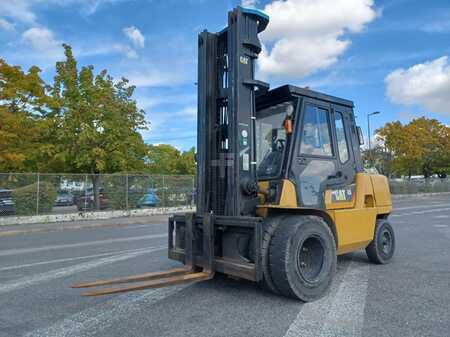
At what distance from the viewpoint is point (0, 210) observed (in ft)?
54.1

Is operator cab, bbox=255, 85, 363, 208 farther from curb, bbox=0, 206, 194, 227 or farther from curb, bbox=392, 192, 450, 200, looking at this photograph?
curb, bbox=392, 192, 450, 200

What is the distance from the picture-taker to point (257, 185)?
5.37m

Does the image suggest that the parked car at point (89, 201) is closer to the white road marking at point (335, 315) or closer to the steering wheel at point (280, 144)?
the steering wheel at point (280, 144)

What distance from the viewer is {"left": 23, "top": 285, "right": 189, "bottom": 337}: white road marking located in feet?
12.9

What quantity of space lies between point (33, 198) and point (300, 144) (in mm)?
15576

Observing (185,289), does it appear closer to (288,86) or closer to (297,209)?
(297,209)

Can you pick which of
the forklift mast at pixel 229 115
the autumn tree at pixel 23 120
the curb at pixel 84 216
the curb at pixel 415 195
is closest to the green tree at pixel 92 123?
the autumn tree at pixel 23 120

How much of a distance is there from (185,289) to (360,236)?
3031 millimetres

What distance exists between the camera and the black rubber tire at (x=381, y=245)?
714 cm

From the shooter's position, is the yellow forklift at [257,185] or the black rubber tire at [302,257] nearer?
the black rubber tire at [302,257]

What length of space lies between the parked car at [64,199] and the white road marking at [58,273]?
10.9m

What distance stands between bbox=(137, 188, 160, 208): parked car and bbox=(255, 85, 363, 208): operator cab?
16386 mm

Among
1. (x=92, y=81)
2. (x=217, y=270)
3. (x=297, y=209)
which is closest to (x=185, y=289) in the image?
(x=217, y=270)

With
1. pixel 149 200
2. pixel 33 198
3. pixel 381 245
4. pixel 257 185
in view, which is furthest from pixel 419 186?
pixel 257 185
